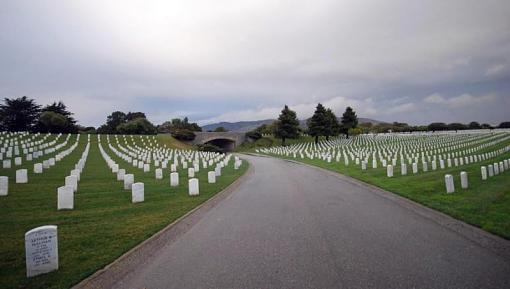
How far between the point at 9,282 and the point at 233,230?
4.25 m

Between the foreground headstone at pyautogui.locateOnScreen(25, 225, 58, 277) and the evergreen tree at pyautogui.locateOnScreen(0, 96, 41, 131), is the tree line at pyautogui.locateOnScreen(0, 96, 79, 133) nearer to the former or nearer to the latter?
the evergreen tree at pyautogui.locateOnScreen(0, 96, 41, 131)

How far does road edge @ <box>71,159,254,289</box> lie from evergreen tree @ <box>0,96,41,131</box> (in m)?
75.7

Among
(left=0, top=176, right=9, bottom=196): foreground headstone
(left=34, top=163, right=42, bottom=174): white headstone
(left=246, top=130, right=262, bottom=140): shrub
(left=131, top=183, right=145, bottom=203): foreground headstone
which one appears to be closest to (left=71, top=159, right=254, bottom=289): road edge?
(left=131, top=183, right=145, bottom=203): foreground headstone

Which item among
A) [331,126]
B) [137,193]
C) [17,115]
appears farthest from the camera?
[331,126]

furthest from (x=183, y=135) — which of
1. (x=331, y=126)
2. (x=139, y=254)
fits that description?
(x=139, y=254)

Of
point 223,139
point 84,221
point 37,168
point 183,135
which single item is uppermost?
point 183,135

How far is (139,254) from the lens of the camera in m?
5.87

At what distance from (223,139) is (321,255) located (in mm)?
79845

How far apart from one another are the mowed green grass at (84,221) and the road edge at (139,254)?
0.54ft

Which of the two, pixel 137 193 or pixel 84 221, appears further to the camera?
pixel 137 193

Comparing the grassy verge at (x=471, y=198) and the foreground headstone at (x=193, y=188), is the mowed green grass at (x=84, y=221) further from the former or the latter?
the grassy verge at (x=471, y=198)

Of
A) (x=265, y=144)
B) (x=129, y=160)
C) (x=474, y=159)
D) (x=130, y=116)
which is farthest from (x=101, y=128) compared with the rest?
(x=474, y=159)

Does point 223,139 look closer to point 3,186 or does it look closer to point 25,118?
point 25,118

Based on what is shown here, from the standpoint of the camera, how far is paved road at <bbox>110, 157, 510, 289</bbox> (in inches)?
175
